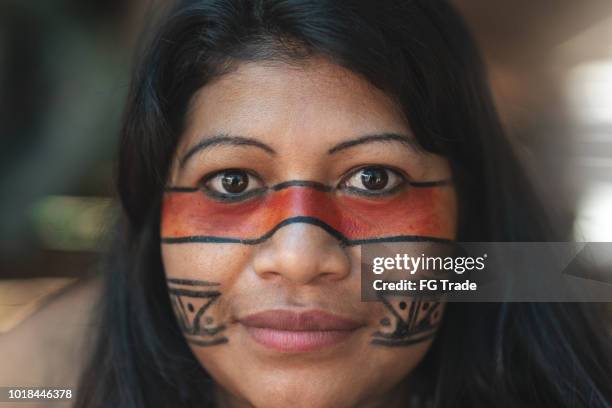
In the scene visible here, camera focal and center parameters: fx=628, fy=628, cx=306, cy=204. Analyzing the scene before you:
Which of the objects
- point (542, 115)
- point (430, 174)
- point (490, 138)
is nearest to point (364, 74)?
point (430, 174)

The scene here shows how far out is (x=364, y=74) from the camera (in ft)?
2.85

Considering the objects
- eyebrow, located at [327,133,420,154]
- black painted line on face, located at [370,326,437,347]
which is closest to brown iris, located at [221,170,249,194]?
eyebrow, located at [327,133,420,154]

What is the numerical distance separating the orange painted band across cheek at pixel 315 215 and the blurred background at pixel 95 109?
563 millimetres

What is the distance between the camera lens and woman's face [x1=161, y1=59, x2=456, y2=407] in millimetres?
846

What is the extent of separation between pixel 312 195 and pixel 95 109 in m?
1.12

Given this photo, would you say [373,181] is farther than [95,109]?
No

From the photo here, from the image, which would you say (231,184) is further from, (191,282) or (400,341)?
(400,341)

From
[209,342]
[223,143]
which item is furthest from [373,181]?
[209,342]

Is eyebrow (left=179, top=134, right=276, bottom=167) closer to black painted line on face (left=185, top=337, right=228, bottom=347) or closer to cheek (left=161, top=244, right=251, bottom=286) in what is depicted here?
cheek (left=161, top=244, right=251, bottom=286)

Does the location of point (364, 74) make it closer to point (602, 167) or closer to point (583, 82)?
point (602, 167)

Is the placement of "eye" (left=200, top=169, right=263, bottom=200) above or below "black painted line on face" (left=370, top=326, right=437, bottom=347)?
above

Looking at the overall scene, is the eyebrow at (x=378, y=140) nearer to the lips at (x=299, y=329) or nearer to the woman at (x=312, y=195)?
the woman at (x=312, y=195)

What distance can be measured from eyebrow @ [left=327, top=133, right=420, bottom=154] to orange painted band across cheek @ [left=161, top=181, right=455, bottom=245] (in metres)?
0.06

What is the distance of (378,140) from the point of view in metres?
0.87
